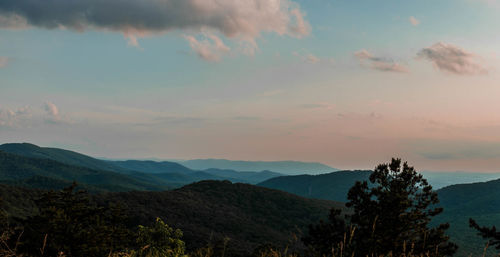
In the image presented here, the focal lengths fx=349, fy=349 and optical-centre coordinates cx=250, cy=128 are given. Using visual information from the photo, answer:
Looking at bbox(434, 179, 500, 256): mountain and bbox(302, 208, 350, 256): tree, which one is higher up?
bbox(302, 208, 350, 256): tree

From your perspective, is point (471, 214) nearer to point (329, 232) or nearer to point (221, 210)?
point (221, 210)

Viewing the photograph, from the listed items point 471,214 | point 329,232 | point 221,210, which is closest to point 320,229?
point 329,232

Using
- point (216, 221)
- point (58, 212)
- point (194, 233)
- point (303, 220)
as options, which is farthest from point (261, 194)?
point (58, 212)

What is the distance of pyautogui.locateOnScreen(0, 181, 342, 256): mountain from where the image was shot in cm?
7348

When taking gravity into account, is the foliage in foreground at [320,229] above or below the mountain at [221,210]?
above

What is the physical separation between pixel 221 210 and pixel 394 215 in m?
90.9

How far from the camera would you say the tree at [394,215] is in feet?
65.1

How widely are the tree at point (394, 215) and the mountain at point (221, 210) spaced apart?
3341 centimetres

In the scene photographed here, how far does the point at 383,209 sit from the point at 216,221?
76.0 meters

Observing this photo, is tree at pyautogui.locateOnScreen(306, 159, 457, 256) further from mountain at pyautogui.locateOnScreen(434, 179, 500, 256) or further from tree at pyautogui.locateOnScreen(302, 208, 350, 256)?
mountain at pyautogui.locateOnScreen(434, 179, 500, 256)

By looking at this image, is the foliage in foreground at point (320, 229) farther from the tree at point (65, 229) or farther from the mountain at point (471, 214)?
the mountain at point (471, 214)

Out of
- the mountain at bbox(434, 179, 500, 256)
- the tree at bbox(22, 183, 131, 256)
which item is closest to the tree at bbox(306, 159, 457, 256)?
the tree at bbox(22, 183, 131, 256)

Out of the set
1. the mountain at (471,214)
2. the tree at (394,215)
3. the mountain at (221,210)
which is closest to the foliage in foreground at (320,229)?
the tree at (394,215)

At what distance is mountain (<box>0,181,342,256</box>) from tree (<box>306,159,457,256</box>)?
33.4m
